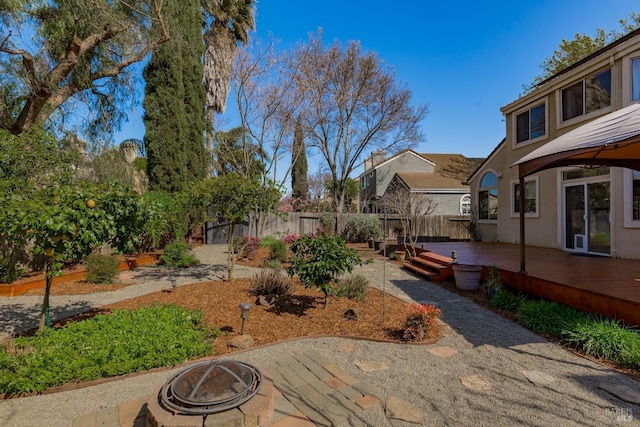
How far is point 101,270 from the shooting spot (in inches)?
293

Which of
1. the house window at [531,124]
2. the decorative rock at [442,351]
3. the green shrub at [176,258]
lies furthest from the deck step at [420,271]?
the green shrub at [176,258]

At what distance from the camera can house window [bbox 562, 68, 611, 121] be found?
317 inches

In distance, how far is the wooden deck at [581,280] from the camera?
14.2ft

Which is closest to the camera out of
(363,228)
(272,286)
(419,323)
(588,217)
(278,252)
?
(419,323)

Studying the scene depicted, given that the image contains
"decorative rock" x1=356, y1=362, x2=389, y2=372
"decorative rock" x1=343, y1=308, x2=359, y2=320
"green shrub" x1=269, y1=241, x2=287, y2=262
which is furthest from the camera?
"green shrub" x1=269, y1=241, x2=287, y2=262

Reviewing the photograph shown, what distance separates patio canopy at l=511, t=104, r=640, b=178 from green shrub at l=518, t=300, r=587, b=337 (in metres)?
2.34

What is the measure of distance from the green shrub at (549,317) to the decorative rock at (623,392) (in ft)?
4.15

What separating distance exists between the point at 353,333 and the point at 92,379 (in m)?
2.99

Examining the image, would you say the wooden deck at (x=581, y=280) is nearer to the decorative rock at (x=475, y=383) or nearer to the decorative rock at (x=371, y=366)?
the decorative rock at (x=475, y=383)

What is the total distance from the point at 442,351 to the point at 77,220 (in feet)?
14.1

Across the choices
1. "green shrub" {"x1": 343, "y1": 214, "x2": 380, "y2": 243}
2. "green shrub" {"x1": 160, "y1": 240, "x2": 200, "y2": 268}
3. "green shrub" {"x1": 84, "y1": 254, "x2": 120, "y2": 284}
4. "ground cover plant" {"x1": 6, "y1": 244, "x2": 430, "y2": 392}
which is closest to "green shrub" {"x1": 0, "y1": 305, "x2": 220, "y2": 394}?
"ground cover plant" {"x1": 6, "y1": 244, "x2": 430, "y2": 392}

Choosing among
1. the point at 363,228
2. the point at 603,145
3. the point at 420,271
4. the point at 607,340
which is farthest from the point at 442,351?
the point at 363,228

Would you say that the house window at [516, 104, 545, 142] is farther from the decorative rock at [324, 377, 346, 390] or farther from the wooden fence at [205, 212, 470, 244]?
the decorative rock at [324, 377, 346, 390]

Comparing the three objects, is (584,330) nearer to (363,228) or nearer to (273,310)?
(273,310)
